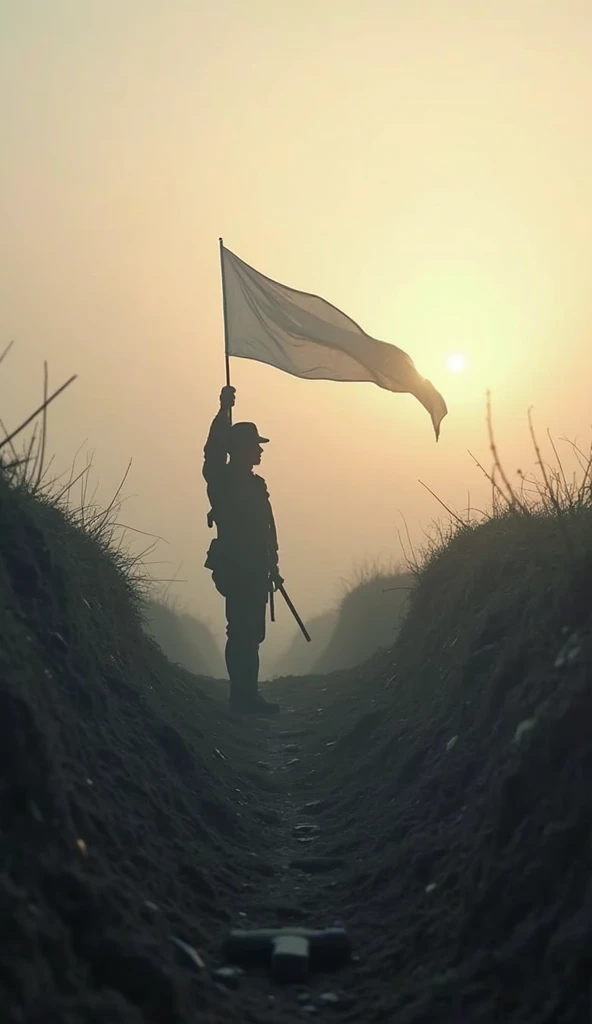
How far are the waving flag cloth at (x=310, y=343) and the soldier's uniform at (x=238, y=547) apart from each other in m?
0.83

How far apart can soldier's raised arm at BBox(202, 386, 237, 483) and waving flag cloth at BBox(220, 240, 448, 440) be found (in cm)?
51

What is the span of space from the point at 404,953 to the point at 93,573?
3676 millimetres

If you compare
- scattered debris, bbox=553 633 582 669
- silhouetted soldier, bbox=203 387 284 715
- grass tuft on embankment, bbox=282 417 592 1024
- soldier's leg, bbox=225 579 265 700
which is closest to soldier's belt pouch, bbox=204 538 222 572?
silhouetted soldier, bbox=203 387 284 715

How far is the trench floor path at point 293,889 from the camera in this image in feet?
9.98

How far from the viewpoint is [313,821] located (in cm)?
547

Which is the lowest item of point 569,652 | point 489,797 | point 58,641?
point 489,797

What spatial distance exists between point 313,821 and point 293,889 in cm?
124

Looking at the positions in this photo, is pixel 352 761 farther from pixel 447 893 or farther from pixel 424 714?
pixel 447 893

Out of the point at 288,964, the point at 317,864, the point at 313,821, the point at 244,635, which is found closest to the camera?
the point at 288,964

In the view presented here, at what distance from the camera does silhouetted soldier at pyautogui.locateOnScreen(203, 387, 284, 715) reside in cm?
983

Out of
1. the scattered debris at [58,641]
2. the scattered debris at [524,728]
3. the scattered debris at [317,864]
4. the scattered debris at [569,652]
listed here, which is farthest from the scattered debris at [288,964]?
the scattered debris at [58,641]

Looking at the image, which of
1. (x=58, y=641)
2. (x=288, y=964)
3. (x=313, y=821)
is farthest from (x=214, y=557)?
(x=288, y=964)

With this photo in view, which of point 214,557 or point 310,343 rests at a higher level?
point 310,343

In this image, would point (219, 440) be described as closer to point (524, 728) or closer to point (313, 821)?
point (313, 821)
